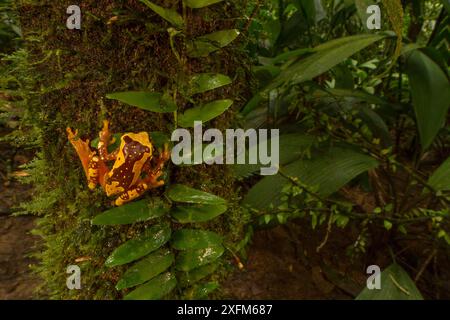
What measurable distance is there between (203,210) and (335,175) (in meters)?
0.67

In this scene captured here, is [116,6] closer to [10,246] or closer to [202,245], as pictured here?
[202,245]

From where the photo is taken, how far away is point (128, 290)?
0.80 meters

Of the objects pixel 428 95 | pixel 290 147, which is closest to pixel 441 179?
pixel 428 95

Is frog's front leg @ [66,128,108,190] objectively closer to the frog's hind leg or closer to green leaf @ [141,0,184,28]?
the frog's hind leg

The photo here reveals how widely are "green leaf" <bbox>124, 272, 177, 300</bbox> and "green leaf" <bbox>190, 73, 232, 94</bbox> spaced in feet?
1.05

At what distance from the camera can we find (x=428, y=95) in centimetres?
128

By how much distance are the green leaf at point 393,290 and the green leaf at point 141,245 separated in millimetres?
697

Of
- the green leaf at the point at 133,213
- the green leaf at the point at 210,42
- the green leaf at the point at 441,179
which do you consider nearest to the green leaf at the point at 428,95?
the green leaf at the point at 441,179

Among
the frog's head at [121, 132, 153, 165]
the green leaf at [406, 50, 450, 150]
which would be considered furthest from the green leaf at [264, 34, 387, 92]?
the frog's head at [121, 132, 153, 165]

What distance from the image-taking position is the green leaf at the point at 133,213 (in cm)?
66

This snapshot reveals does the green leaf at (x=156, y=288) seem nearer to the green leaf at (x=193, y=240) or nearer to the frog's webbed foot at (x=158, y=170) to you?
the green leaf at (x=193, y=240)

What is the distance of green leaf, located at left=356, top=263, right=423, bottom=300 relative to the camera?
1.18 m

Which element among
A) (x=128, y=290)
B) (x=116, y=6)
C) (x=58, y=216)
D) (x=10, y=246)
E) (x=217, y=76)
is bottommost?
(x=10, y=246)

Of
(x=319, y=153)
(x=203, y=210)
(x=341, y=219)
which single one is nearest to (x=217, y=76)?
(x=203, y=210)
